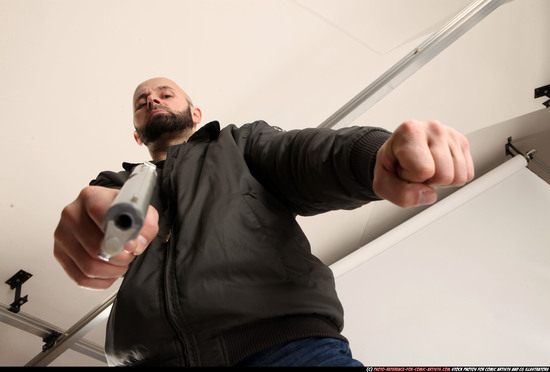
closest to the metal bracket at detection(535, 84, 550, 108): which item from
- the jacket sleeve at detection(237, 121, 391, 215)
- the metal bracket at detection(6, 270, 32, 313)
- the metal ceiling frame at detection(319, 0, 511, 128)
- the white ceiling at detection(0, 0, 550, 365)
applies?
the white ceiling at detection(0, 0, 550, 365)

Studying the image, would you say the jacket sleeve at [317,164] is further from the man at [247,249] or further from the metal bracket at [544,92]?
the metal bracket at [544,92]

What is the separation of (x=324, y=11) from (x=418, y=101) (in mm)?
452

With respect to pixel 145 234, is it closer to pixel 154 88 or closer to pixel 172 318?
pixel 172 318

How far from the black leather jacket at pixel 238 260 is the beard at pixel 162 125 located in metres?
0.25

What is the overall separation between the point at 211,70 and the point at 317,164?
0.87 m

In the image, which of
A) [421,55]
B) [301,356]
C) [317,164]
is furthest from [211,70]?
[301,356]

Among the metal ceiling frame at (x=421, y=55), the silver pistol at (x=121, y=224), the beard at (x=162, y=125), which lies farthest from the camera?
the metal ceiling frame at (x=421, y=55)

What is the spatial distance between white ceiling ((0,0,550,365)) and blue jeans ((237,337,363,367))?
3.21ft

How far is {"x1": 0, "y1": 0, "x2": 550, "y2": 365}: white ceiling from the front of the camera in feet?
3.68

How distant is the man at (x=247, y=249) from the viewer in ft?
1.16

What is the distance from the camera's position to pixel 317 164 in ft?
1.51

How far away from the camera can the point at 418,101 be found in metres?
1.38

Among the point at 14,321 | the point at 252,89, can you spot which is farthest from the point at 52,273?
the point at 252,89

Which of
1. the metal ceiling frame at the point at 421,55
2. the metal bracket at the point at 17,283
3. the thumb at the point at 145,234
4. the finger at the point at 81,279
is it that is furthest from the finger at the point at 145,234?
the metal bracket at the point at 17,283
